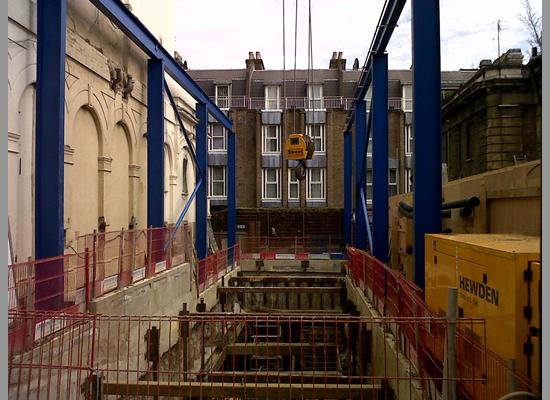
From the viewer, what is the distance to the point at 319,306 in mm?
15641

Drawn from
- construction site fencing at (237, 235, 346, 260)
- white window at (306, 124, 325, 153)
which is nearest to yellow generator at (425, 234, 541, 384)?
construction site fencing at (237, 235, 346, 260)

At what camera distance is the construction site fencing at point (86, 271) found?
20.1ft

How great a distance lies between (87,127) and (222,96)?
26.7m

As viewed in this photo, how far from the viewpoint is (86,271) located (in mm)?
7375

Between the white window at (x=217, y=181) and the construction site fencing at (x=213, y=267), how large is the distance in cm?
1646

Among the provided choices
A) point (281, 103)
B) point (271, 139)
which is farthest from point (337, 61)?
point (271, 139)

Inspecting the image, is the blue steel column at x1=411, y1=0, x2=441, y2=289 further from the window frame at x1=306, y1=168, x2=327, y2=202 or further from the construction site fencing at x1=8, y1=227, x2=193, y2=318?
the window frame at x1=306, y1=168, x2=327, y2=202

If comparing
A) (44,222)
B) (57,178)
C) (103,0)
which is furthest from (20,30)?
(44,222)

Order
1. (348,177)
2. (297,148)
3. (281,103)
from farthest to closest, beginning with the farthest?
(281,103), (348,177), (297,148)

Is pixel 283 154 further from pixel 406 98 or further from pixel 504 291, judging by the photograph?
pixel 504 291

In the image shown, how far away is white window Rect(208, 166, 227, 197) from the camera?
36.3 meters

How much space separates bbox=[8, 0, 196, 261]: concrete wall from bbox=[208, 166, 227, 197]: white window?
18.2m

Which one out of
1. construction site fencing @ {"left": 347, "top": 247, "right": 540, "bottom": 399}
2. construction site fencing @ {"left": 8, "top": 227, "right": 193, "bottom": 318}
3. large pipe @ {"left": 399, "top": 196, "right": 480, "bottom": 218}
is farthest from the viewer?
large pipe @ {"left": 399, "top": 196, "right": 480, "bottom": 218}

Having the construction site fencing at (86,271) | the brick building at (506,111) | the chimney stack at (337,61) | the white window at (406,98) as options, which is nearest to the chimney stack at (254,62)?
the chimney stack at (337,61)
